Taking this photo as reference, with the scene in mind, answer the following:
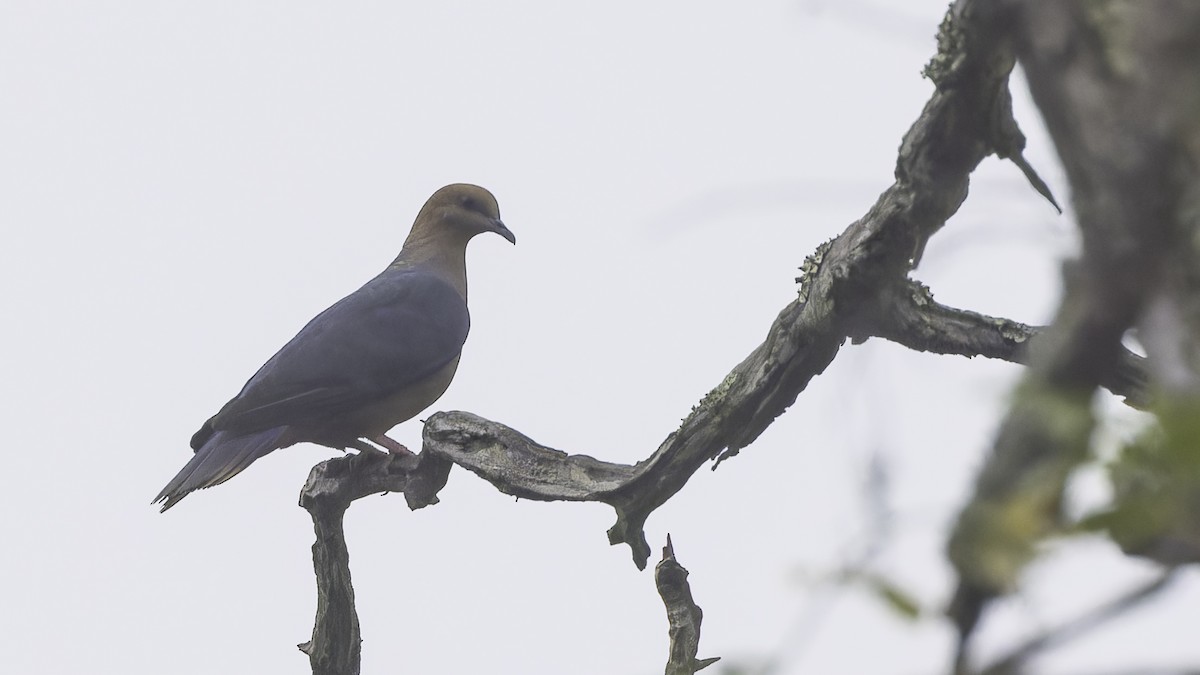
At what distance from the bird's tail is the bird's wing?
0.04 m

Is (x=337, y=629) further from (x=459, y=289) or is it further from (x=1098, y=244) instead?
(x=1098, y=244)

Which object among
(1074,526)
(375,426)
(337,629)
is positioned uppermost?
(375,426)

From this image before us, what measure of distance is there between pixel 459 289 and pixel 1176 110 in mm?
5534

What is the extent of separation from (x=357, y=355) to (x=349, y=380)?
16cm

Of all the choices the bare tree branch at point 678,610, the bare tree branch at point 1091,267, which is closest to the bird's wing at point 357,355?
the bare tree branch at point 678,610

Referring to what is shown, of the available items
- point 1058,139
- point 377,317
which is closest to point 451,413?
point 377,317

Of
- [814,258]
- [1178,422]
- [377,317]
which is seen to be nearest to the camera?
[1178,422]

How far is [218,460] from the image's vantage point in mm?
4875

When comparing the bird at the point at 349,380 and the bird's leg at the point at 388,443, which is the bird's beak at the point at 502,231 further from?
the bird's leg at the point at 388,443

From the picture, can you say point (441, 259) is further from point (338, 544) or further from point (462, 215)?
point (338, 544)

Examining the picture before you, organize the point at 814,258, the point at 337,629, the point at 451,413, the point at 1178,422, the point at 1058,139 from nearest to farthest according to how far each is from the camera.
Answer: the point at 1178,422 → the point at 1058,139 → the point at 814,258 → the point at 451,413 → the point at 337,629

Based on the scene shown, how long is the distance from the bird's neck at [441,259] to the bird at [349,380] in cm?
7

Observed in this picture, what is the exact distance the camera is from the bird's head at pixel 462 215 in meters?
6.37

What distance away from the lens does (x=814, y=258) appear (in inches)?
117
